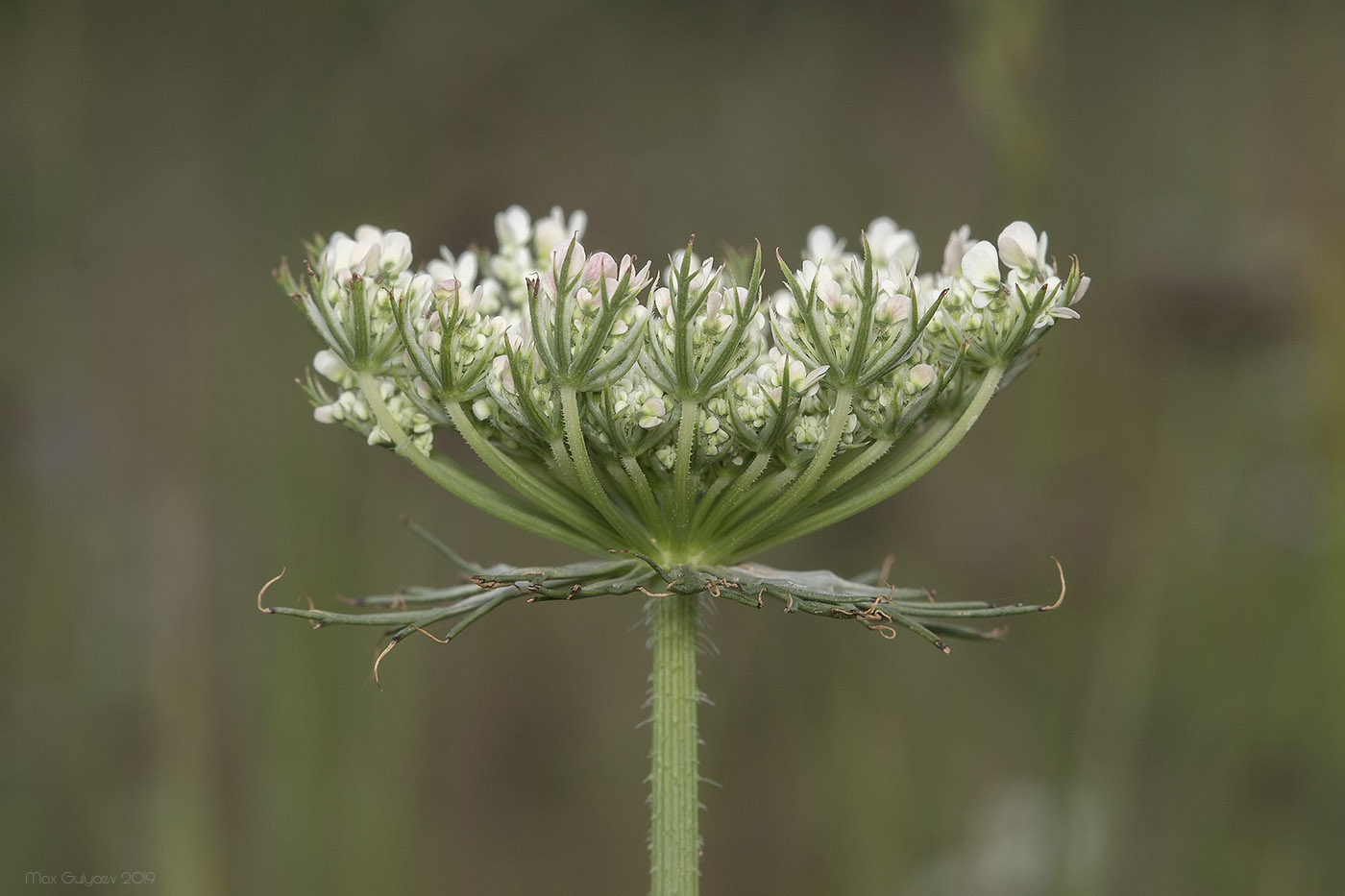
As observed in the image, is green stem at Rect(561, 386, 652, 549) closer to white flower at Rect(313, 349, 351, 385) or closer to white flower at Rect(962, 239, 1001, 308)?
white flower at Rect(313, 349, 351, 385)

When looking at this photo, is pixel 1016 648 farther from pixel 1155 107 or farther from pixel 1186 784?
pixel 1155 107

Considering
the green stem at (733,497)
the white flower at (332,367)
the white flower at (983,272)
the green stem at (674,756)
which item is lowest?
the green stem at (674,756)

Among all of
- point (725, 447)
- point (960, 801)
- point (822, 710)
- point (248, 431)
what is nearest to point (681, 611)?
point (725, 447)

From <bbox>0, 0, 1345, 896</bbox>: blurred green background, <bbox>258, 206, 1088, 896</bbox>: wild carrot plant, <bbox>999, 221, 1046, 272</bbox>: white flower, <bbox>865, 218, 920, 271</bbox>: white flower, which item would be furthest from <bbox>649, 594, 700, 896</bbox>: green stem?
<bbox>0, 0, 1345, 896</bbox>: blurred green background

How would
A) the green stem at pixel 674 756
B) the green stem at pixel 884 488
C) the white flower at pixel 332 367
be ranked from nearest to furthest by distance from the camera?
the green stem at pixel 674 756 → the green stem at pixel 884 488 → the white flower at pixel 332 367

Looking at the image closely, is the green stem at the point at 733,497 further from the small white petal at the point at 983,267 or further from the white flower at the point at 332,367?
the white flower at the point at 332,367

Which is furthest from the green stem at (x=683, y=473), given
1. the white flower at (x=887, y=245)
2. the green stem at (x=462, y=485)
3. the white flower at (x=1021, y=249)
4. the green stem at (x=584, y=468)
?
the white flower at (x=887, y=245)
